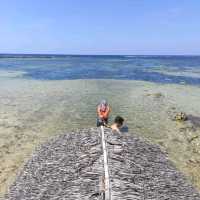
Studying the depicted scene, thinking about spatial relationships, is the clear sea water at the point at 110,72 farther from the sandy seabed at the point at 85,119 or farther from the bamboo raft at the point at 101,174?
the bamboo raft at the point at 101,174

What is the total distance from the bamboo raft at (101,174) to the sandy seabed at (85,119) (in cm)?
175

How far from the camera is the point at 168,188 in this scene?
11250 millimetres

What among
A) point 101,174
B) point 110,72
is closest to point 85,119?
point 101,174

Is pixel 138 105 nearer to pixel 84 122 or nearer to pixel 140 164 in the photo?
pixel 84 122

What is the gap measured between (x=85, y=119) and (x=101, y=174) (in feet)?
44.6

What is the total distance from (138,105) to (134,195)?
21.0 metres

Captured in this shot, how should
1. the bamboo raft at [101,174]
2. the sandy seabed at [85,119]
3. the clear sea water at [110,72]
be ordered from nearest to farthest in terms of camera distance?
the bamboo raft at [101,174] → the sandy seabed at [85,119] → the clear sea water at [110,72]

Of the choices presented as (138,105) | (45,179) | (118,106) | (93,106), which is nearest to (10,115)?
(93,106)

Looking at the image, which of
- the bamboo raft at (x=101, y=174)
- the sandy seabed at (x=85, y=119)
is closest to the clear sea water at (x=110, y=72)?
the sandy seabed at (x=85, y=119)

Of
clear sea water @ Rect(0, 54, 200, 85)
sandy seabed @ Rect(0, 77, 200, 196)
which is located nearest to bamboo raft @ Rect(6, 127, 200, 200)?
sandy seabed @ Rect(0, 77, 200, 196)

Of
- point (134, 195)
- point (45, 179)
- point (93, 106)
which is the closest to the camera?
point (134, 195)

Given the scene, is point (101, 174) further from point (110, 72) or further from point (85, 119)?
point (110, 72)

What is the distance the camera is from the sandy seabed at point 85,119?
17.4 metres

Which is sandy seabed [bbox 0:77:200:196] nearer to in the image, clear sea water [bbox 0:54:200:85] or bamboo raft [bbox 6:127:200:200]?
bamboo raft [bbox 6:127:200:200]
